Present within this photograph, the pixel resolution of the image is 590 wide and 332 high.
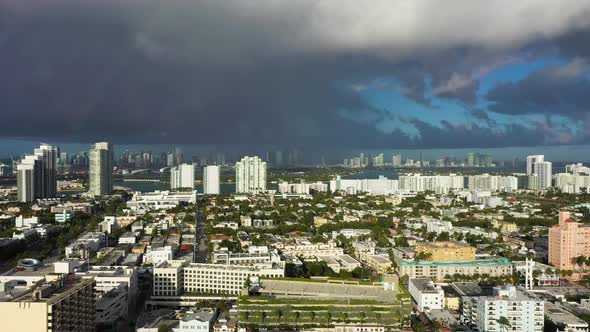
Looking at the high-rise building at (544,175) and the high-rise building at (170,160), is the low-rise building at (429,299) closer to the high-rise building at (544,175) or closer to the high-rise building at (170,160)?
the high-rise building at (544,175)

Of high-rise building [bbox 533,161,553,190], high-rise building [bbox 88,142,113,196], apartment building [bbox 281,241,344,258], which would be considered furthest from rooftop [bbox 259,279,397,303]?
high-rise building [bbox 533,161,553,190]

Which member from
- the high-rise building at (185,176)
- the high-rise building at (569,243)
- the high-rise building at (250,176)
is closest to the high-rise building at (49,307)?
the high-rise building at (569,243)

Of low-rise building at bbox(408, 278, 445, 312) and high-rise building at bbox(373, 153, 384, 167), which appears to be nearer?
low-rise building at bbox(408, 278, 445, 312)

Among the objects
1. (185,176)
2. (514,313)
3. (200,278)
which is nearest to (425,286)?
(514,313)

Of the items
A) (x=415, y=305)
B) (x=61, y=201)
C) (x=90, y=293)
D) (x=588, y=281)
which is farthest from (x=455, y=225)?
(x=61, y=201)

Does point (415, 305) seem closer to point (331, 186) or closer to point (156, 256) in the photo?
point (156, 256)

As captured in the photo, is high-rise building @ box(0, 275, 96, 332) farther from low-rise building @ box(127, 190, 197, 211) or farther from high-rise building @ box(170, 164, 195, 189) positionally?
high-rise building @ box(170, 164, 195, 189)
